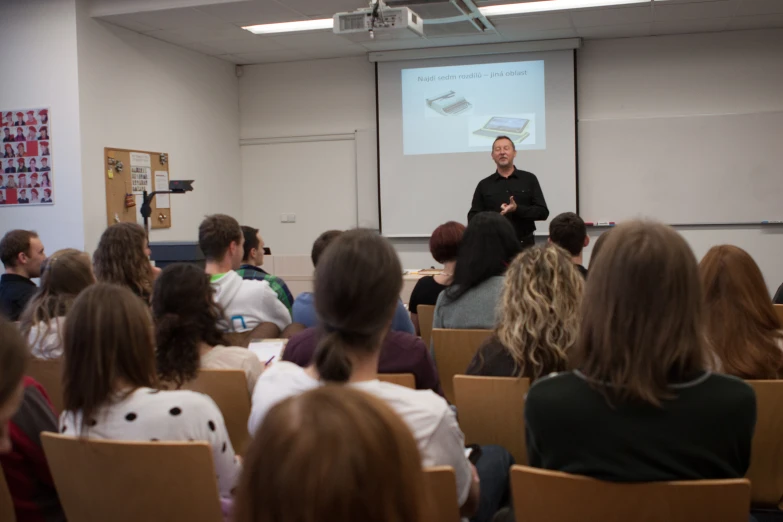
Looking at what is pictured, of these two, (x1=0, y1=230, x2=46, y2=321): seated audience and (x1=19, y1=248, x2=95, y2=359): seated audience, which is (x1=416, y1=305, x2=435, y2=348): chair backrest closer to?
(x1=19, y1=248, x2=95, y2=359): seated audience

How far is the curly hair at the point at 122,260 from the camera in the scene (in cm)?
329

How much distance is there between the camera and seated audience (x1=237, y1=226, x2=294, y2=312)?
3.59 m

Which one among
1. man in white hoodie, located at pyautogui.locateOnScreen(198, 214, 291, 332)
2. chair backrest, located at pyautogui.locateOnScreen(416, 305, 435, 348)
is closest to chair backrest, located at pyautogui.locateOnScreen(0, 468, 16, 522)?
man in white hoodie, located at pyautogui.locateOnScreen(198, 214, 291, 332)

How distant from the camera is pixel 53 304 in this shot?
8.84 ft

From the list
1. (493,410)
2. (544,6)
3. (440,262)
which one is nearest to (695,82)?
(544,6)

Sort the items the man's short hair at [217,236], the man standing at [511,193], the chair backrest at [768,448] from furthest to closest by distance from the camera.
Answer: the man standing at [511,193]
the man's short hair at [217,236]
the chair backrest at [768,448]

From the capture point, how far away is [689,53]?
7043 mm

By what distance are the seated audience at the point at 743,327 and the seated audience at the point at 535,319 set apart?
391 millimetres

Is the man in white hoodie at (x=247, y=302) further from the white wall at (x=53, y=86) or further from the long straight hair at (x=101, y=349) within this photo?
the white wall at (x=53, y=86)

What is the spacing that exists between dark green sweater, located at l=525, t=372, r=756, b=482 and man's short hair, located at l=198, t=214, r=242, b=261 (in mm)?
2397

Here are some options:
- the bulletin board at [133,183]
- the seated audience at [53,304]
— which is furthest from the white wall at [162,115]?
the seated audience at [53,304]

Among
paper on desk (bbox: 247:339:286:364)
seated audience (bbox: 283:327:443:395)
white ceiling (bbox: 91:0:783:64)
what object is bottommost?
paper on desk (bbox: 247:339:286:364)

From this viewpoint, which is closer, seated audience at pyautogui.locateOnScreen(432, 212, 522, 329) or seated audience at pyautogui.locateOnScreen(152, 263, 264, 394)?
seated audience at pyautogui.locateOnScreen(152, 263, 264, 394)

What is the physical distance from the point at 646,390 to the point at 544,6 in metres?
5.38
